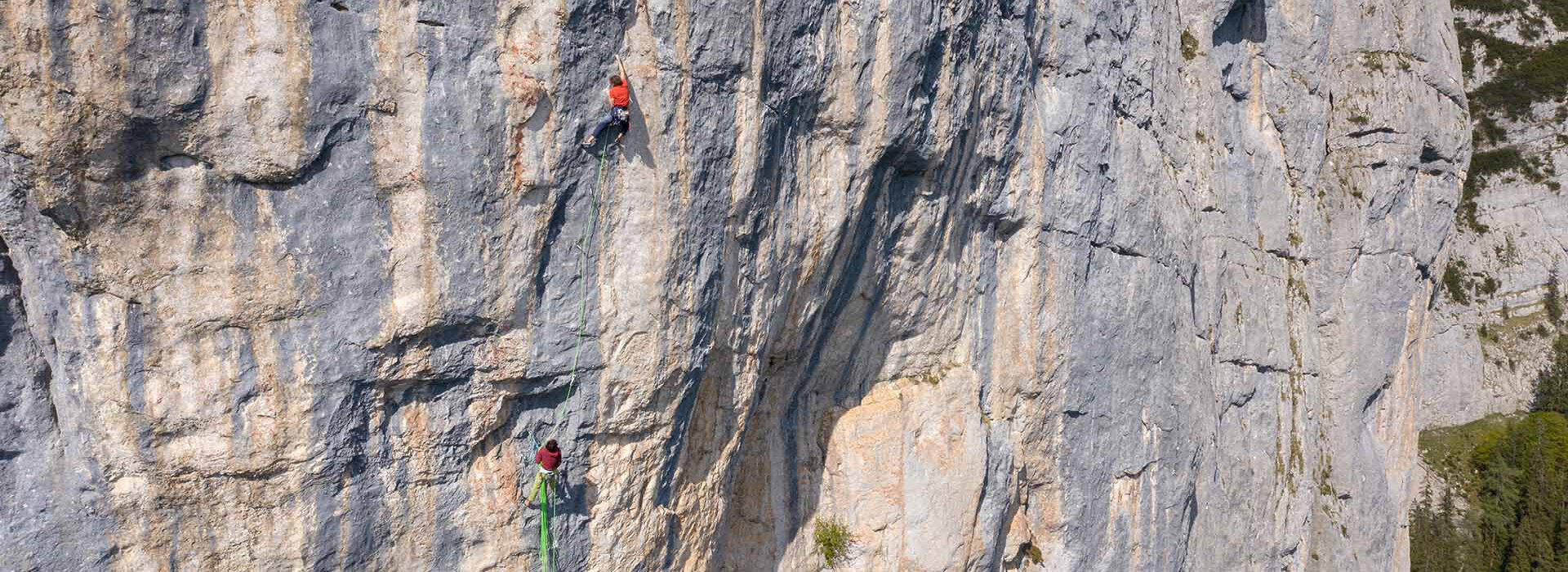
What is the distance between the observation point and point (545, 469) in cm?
943

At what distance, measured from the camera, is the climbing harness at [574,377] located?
9.10m

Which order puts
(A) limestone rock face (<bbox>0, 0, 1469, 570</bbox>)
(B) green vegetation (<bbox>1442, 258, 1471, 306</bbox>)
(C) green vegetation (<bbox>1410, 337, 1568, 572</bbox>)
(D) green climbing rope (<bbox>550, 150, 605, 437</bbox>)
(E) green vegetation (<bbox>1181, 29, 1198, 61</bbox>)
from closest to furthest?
(A) limestone rock face (<bbox>0, 0, 1469, 570</bbox>), (D) green climbing rope (<bbox>550, 150, 605, 437</bbox>), (E) green vegetation (<bbox>1181, 29, 1198, 61</bbox>), (C) green vegetation (<bbox>1410, 337, 1568, 572</bbox>), (B) green vegetation (<bbox>1442, 258, 1471, 306</bbox>)

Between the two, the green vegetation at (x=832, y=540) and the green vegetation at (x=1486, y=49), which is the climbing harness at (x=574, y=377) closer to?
the green vegetation at (x=832, y=540)

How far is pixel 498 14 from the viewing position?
8.21m

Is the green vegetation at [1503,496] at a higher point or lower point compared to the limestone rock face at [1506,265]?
lower

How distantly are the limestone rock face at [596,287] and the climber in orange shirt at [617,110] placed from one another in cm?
14

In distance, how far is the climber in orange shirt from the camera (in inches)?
341

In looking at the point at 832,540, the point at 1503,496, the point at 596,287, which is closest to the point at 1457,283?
the point at 1503,496

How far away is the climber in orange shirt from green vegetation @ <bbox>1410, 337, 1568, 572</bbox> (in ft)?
127

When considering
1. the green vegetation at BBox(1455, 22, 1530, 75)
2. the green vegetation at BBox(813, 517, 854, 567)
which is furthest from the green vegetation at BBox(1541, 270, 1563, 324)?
the green vegetation at BBox(813, 517, 854, 567)

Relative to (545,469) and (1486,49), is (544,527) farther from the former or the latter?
(1486,49)

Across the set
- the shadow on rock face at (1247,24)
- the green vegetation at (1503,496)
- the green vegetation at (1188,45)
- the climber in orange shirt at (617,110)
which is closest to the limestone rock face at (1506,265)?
the green vegetation at (1503,496)

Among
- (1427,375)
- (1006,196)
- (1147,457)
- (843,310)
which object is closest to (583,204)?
(843,310)

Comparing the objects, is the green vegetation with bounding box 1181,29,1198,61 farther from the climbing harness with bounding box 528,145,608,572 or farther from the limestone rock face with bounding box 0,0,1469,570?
the climbing harness with bounding box 528,145,608,572
